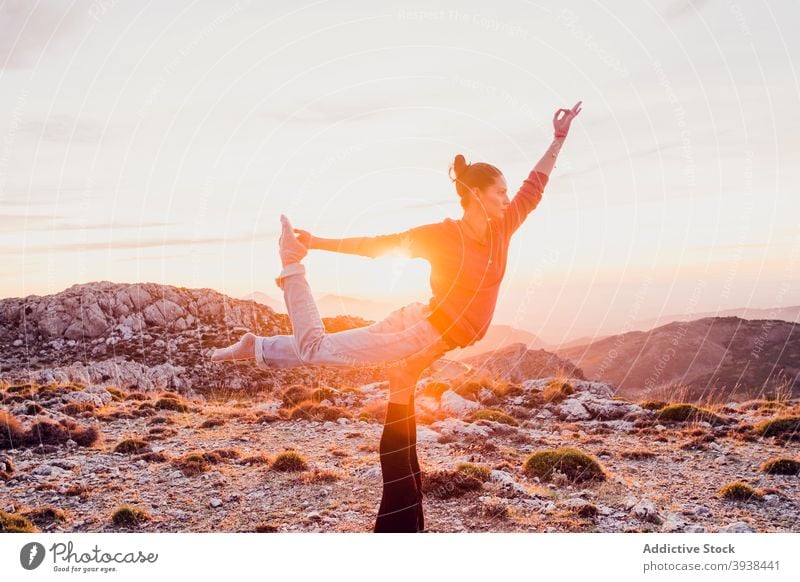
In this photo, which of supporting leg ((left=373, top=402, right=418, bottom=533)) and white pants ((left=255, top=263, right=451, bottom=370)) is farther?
supporting leg ((left=373, top=402, right=418, bottom=533))

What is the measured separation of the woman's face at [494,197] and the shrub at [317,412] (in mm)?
11719

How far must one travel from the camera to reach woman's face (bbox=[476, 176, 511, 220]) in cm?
645

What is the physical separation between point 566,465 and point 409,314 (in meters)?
6.10

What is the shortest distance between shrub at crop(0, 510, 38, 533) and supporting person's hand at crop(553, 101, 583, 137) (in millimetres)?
8557

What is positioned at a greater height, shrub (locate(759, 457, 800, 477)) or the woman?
the woman

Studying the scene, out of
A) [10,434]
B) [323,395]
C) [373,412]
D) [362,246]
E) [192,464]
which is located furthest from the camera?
[323,395]

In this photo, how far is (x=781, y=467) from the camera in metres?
11.1

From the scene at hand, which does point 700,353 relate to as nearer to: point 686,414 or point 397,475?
point 686,414

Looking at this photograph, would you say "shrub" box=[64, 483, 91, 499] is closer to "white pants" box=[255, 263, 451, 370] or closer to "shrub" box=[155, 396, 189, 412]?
"white pants" box=[255, 263, 451, 370]

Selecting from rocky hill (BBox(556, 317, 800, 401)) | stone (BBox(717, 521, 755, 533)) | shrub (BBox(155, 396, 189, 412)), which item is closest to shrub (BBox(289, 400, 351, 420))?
shrub (BBox(155, 396, 189, 412))

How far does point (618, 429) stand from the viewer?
15.5 metres

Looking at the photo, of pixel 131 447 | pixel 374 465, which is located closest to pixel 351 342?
pixel 374 465

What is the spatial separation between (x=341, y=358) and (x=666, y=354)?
39.8m

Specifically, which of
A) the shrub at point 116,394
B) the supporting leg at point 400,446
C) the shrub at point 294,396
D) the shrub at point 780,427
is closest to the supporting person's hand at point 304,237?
the supporting leg at point 400,446
